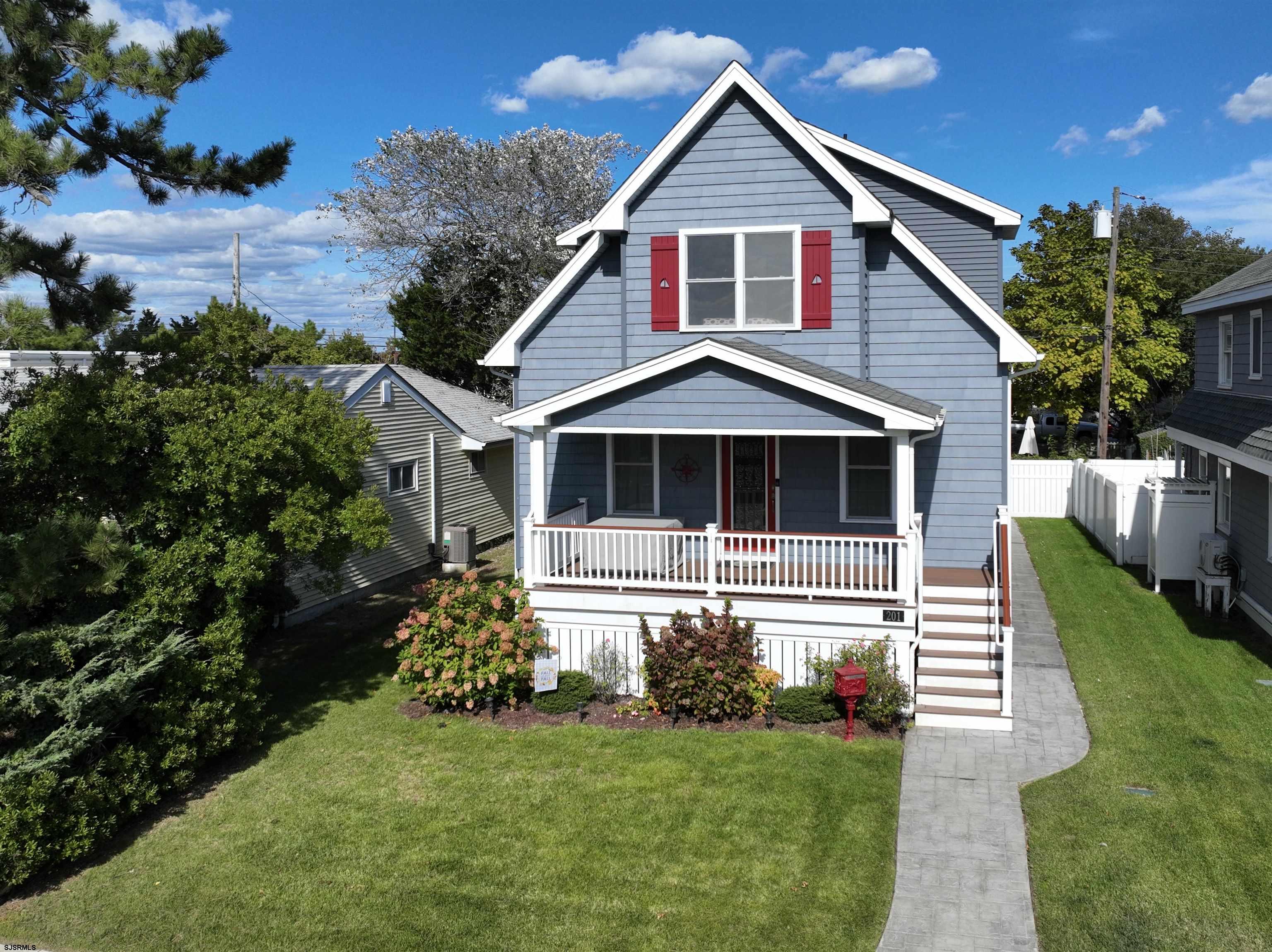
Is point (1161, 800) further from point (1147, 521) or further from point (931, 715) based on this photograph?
point (1147, 521)

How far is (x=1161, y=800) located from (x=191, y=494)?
35.6 feet

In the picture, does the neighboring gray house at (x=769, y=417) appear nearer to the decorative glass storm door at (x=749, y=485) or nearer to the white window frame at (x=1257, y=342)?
the decorative glass storm door at (x=749, y=485)

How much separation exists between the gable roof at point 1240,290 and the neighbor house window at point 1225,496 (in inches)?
114

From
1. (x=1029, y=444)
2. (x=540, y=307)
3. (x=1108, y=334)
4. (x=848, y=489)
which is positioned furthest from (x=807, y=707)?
(x=1029, y=444)

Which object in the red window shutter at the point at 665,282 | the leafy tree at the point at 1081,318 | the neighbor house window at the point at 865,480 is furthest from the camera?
the leafy tree at the point at 1081,318

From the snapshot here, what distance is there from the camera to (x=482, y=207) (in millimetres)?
34688

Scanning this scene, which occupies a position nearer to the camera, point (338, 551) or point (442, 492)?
point (338, 551)

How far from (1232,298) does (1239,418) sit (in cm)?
221

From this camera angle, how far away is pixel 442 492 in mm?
22172

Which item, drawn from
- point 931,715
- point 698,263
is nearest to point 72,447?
point 698,263

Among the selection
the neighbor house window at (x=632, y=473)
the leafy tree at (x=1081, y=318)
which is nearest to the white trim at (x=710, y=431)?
the neighbor house window at (x=632, y=473)

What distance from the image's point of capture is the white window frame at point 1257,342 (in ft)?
51.1

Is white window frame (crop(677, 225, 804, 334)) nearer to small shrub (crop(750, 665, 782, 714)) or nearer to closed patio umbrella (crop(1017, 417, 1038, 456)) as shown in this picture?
small shrub (crop(750, 665, 782, 714))

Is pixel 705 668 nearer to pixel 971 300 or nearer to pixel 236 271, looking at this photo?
pixel 971 300
